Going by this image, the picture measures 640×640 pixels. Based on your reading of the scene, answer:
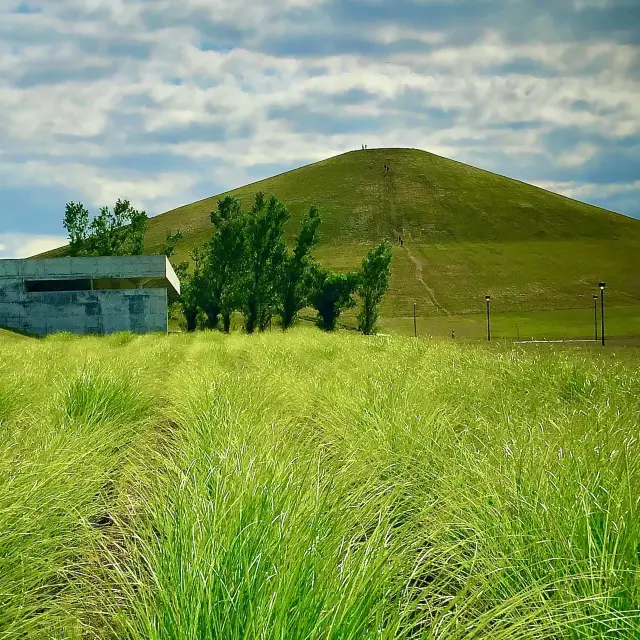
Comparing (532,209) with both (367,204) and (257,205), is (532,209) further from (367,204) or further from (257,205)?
(257,205)

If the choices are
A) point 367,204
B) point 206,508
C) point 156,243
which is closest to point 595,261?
point 367,204

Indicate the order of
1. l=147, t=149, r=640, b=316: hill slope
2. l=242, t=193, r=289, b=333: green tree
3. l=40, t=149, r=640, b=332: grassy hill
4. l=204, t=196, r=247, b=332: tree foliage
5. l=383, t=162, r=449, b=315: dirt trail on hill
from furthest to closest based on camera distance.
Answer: l=147, t=149, r=640, b=316: hill slope → l=40, t=149, r=640, b=332: grassy hill → l=383, t=162, r=449, b=315: dirt trail on hill → l=204, t=196, r=247, b=332: tree foliage → l=242, t=193, r=289, b=333: green tree

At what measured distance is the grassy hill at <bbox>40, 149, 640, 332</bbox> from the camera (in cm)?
7556

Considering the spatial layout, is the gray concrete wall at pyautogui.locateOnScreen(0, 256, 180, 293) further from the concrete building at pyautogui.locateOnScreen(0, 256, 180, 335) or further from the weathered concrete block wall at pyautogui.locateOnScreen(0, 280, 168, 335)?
the weathered concrete block wall at pyautogui.locateOnScreen(0, 280, 168, 335)

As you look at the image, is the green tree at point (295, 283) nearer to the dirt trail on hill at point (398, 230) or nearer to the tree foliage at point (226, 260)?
the tree foliage at point (226, 260)

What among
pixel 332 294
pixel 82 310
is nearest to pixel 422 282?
pixel 332 294

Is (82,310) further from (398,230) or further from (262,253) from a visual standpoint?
(398,230)

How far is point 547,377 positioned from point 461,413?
2.20 m

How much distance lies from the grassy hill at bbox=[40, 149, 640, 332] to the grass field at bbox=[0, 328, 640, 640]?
5812 centimetres

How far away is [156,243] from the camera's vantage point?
101m

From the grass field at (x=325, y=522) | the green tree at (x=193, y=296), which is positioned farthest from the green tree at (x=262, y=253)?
the grass field at (x=325, y=522)

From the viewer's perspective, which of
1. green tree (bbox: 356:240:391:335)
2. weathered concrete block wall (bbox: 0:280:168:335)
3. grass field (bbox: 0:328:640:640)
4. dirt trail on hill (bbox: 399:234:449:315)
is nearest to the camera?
grass field (bbox: 0:328:640:640)

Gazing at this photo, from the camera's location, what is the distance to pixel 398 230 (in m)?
97.5

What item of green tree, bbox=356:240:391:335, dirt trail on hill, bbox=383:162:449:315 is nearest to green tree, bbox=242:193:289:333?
green tree, bbox=356:240:391:335
